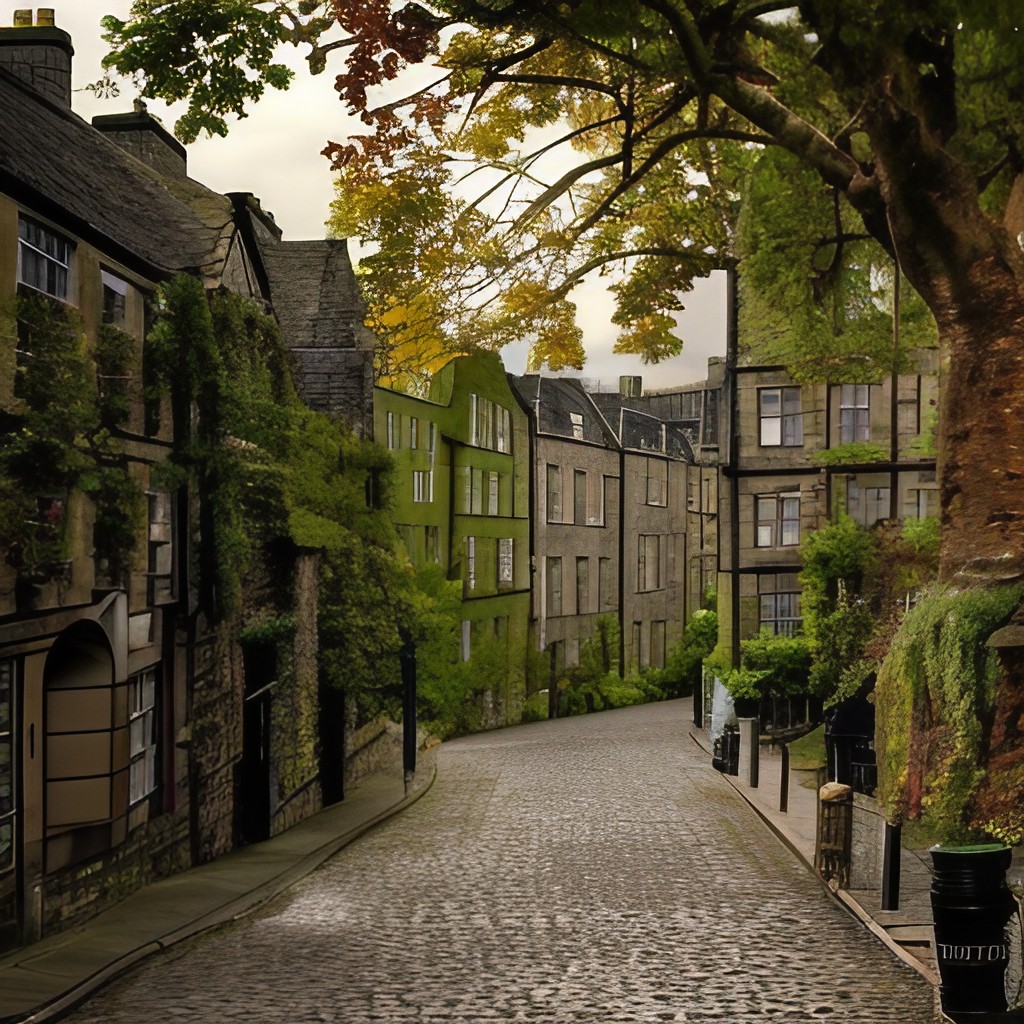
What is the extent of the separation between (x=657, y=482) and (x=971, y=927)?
44.5m

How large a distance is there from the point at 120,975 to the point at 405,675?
12.4 metres

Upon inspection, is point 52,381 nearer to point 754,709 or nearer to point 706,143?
point 706,143

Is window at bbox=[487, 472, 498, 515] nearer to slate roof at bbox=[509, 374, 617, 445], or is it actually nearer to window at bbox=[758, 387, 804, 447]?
slate roof at bbox=[509, 374, 617, 445]

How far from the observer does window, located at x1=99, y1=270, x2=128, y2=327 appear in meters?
14.3

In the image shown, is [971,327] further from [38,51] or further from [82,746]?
[38,51]

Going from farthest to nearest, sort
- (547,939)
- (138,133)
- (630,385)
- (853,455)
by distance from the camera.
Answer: (630,385), (853,455), (138,133), (547,939)

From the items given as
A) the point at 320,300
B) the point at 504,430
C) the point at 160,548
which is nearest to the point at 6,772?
the point at 160,548

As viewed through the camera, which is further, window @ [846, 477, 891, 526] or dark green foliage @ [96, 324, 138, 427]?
window @ [846, 477, 891, 526]

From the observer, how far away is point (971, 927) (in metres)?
9.16

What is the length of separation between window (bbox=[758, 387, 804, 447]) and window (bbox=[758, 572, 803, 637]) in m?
3.17

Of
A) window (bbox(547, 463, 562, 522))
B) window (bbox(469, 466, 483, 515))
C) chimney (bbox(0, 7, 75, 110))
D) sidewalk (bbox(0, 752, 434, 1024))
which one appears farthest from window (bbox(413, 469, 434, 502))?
chimney (bbox(0, 7, 75, 110))

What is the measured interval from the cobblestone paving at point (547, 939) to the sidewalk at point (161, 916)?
237mm

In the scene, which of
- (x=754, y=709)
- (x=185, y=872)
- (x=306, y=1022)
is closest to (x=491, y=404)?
(x=754, y=709)

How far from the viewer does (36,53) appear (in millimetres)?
17062
